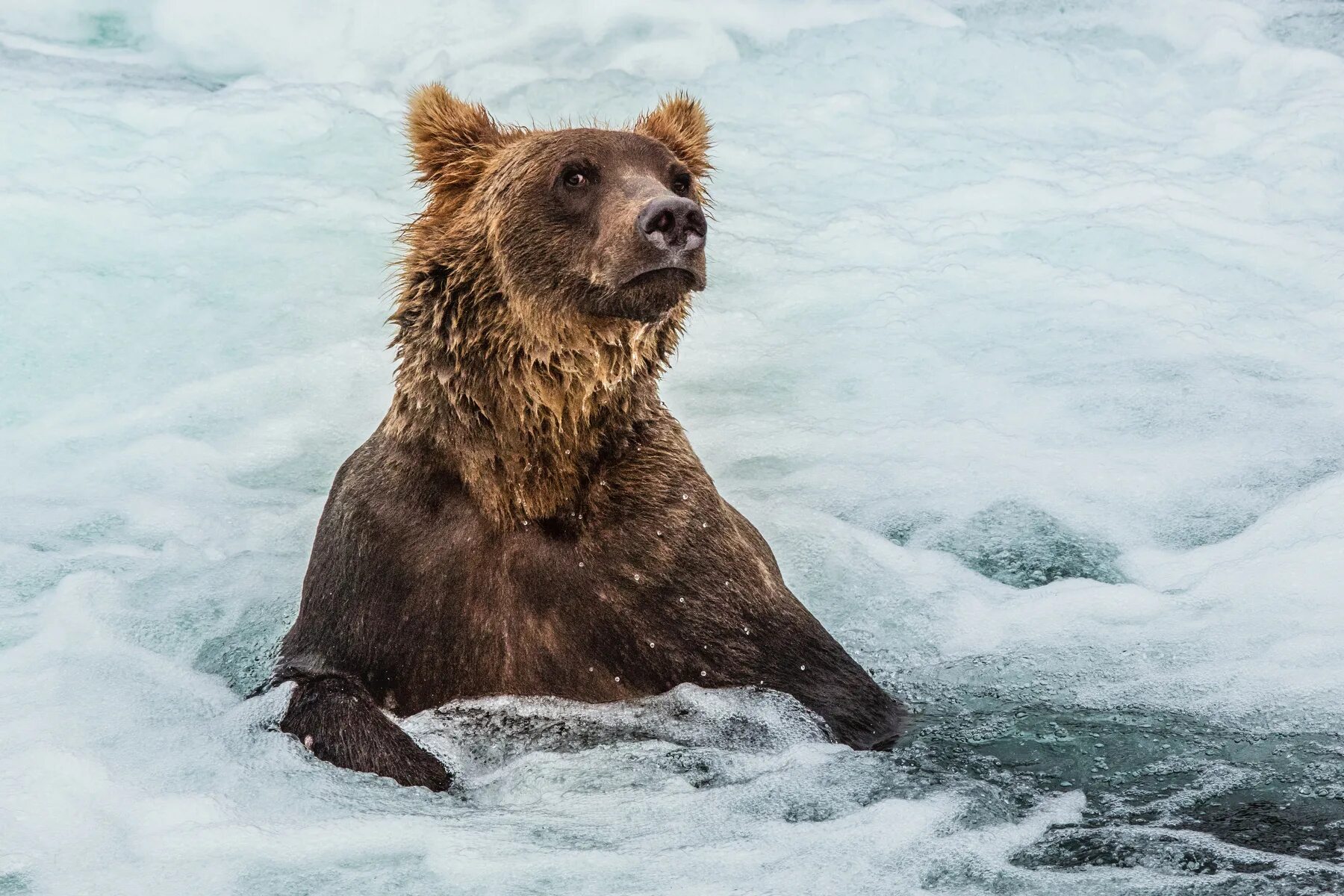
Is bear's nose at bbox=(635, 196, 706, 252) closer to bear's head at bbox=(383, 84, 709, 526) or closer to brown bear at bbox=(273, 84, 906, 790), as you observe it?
bear's head at bbox=(383, 84, 709, 526)

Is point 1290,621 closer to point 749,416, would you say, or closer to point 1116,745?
point 1116,745

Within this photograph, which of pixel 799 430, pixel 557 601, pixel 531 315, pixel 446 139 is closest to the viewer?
pixel 531 315

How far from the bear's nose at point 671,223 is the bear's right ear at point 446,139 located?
3.00ft

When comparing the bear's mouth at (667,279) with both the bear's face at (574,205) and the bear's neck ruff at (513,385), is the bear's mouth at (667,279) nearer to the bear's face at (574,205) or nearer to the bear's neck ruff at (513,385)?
the bear's face at (574,205)

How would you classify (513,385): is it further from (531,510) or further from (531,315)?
(531,510)

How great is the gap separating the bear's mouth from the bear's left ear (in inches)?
36.5

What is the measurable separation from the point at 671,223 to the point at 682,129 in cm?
109

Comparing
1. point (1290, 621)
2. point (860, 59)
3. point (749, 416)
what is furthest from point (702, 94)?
point (1290, 621)

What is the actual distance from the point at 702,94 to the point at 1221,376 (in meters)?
5.56

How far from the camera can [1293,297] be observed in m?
10.2

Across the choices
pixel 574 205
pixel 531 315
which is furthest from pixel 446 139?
pixel 531 315

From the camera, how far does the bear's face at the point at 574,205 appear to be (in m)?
4.58

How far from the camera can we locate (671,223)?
4.54m

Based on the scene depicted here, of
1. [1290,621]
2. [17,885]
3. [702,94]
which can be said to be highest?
[702,94]
